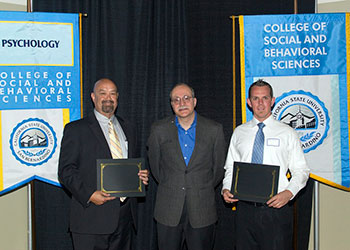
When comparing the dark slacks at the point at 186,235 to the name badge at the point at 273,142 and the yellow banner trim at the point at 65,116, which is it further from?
the yellow banner trim at the point at 65,116

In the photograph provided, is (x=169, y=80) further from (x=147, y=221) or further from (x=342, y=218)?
(x=342, y=218)

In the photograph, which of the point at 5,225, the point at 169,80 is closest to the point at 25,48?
the point at 169,80

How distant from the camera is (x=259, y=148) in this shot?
2717mm

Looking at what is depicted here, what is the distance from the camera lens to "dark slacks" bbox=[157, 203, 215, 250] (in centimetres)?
281

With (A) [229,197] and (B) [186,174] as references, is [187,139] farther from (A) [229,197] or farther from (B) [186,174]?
(A) [229,197]

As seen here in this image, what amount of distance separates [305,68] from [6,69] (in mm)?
2895

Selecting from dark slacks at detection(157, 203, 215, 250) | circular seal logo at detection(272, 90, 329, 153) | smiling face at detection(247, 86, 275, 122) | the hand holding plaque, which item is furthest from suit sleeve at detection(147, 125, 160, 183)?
circular seal logo at detection(272, 90, 329, 153)

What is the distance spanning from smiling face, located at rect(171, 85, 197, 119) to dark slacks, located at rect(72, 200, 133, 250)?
838 mm

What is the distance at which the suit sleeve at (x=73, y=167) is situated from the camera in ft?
8.62

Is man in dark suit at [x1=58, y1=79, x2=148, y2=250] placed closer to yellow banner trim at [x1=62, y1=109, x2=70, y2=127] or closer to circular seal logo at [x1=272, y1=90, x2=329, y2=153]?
yellow banner trim at [x1=62, y1=109, x2=70, y2=127]

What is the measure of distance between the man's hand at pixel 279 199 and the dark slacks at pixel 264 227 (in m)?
0.10

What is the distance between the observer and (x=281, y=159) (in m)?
2.68

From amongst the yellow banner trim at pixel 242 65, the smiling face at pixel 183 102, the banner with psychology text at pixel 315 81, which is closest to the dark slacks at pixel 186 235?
the smiling face at pixel 183 102

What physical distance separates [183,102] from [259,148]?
2.30 ft
